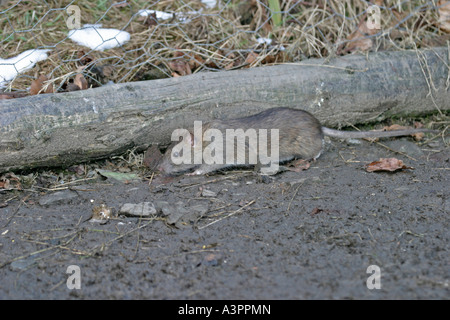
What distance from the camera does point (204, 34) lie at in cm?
549

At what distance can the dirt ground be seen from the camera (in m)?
2.64

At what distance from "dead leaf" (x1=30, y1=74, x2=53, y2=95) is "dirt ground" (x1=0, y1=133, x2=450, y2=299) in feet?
2.46

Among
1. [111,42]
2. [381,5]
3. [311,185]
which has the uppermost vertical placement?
[381,5]

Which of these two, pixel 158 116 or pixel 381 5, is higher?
pixel 381 5

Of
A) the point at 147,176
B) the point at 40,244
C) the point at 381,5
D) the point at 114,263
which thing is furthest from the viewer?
the point at 381,5

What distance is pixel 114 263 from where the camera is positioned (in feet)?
9.55

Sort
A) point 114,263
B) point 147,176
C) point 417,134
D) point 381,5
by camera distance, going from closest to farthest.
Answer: point 114,263
point 147,176
point 417,134
point 381,5

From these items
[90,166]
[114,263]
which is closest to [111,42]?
[90,166]

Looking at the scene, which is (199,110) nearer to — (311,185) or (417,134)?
(311,185)

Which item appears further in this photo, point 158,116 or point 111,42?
point 111,42

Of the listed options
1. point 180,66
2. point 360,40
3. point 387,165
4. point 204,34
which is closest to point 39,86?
point 180,66

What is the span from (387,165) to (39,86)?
2.98 metres

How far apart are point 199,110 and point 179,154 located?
17.6 inches

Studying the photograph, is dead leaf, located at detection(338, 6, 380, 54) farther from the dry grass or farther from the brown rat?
the brown rat
